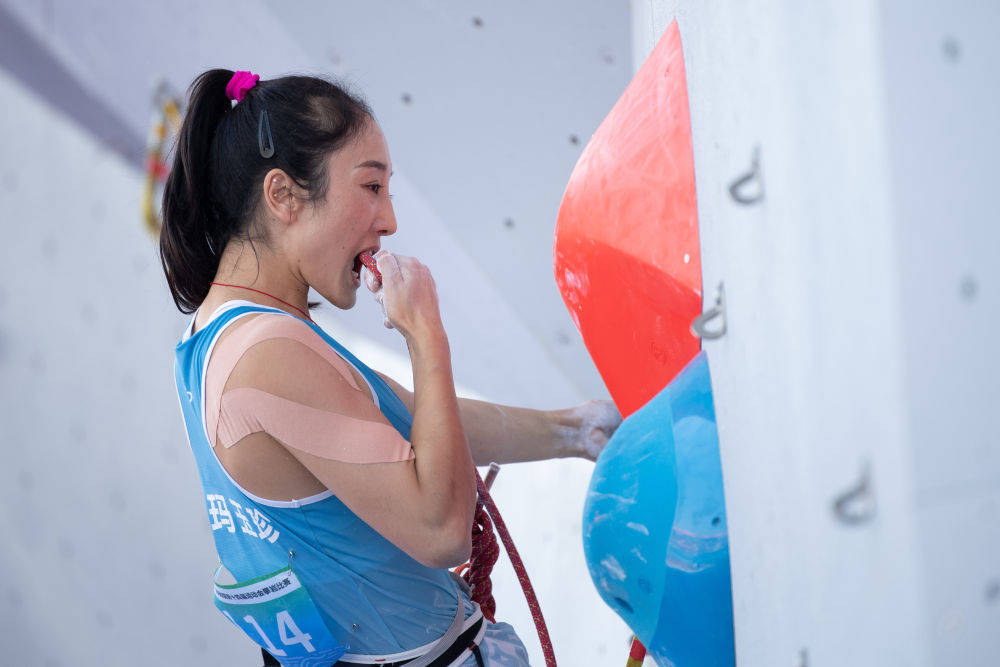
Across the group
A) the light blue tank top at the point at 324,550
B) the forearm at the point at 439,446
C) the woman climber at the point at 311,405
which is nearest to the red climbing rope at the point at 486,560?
the woman climber at the point at 311,405

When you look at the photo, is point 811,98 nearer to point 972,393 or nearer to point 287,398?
point 972,393

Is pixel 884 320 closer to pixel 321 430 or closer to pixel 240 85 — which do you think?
pixel 321 430

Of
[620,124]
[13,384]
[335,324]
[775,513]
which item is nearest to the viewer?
[775,513]

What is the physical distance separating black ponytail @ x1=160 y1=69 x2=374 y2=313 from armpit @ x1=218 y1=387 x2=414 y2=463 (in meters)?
0.25

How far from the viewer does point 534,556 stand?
171 cm

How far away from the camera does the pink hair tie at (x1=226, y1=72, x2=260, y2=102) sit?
89 centimetres

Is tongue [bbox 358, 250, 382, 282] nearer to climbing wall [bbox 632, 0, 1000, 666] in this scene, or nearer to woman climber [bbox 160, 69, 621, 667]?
woman climber [bbox 160, 69, 621, 667]

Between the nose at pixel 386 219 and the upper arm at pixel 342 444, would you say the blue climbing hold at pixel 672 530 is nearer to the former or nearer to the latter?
the upper arm at pixel 342 444

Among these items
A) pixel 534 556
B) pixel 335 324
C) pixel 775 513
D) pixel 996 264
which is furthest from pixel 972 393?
pixel 335 324

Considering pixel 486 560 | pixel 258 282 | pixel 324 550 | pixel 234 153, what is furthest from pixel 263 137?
pixel 486 560

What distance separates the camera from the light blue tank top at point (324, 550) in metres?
0.74

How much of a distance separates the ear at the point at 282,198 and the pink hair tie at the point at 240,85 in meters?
0.11

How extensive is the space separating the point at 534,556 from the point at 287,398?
112cm

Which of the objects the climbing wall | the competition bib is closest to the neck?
the competition bib
